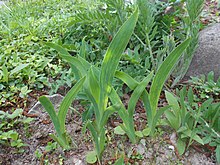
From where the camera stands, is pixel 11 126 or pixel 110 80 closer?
pixel 110 80

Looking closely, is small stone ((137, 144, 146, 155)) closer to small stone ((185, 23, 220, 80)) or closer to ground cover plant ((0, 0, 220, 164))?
ground cover plant ((0, 0, 220, 164))

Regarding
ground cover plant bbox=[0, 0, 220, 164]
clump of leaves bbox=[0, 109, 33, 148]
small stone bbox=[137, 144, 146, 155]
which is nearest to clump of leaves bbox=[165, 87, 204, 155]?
ground cover plant bbox=[0, 0, 220, 164]

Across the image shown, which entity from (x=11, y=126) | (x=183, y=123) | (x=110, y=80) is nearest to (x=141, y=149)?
(x=183, y=123)

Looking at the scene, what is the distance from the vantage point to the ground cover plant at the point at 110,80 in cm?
123

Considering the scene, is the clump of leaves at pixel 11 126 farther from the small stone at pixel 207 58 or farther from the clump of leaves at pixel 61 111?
the small stone at pixel 207 58

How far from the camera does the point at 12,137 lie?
141cm

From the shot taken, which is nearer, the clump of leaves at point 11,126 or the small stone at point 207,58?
the clump of leaves at point 11,126

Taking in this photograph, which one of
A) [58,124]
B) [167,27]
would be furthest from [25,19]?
[58,124]

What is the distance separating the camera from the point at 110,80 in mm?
1193

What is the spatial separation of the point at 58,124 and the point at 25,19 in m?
1.57

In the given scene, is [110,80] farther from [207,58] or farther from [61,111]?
[207,58]

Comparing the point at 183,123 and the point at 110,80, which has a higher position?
the point at 110,80

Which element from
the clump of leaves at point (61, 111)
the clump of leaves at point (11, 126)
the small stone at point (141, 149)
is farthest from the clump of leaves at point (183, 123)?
the clump of leaves at point (11, 126)

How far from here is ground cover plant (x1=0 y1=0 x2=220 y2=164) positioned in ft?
4.03
